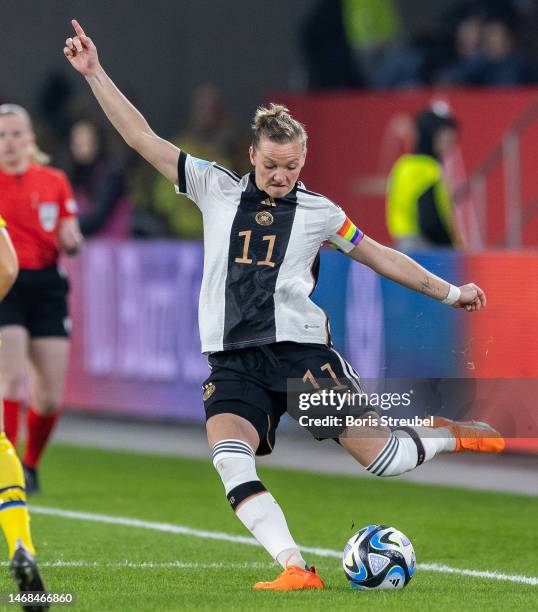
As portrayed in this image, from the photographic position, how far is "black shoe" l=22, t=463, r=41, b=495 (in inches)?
429

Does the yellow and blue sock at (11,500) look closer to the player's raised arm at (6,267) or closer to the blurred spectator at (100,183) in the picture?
the player's raised arm at (6,267)

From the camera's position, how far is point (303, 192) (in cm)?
732

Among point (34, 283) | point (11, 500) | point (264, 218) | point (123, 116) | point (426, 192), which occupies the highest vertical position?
point (123, 116)

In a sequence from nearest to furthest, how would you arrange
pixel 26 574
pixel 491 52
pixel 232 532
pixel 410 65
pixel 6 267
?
1. pixel 26 574
2. pixel 6 267
3. pixel 232 532
4. pixel 491 52
5. pixel 410 65

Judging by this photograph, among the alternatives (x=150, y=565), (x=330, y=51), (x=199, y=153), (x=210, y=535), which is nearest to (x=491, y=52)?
(x=330, y=51)

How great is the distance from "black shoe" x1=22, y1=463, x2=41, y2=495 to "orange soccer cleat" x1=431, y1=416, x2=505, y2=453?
3980mm

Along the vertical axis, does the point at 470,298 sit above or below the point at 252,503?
above

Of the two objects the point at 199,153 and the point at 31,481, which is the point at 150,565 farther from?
the point at 199,153

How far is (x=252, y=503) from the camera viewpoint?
6973 millimetres

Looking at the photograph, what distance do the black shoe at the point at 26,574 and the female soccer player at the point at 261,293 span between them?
1.19 metres

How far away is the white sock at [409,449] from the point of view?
728 centimetres

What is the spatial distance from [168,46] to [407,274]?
14871 mm

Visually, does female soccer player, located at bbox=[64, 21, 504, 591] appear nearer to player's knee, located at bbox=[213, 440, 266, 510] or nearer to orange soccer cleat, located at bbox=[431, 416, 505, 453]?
player's knee, located at bbox=[213, 440, 266, 510]

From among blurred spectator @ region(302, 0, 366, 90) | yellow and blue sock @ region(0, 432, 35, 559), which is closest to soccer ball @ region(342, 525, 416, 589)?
yellow and blue sock @ region(0, 432, 35, 559)
